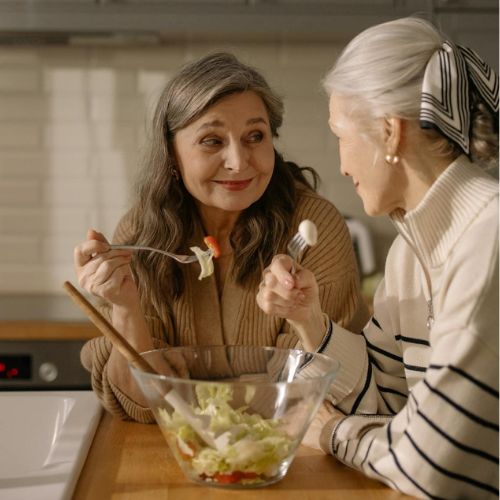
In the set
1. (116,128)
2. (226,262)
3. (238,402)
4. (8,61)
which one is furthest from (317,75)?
(238,402)

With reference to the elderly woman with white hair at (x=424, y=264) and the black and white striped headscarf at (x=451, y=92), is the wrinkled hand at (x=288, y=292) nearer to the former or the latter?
the elderly woman with white hair at (x=424, y=264)

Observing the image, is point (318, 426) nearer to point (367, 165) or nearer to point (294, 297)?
point (294, 297)

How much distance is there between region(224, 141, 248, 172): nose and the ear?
0.59m

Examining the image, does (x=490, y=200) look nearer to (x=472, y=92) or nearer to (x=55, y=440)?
(x=472, y=92)

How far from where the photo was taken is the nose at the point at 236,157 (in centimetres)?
209

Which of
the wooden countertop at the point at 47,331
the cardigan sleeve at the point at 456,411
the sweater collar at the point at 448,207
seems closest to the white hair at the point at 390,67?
the sweater collar at the point at 448,207

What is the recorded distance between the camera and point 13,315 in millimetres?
3387

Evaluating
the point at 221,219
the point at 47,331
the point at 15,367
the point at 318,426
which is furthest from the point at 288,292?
the point at 15,367

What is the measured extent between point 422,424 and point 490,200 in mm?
345

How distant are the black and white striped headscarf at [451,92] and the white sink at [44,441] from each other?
2.49 ft

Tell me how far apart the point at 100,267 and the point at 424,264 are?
2.10 ft

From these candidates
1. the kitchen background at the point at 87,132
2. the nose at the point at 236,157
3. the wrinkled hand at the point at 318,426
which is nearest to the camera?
the wrinkled hand at the point at 318,426

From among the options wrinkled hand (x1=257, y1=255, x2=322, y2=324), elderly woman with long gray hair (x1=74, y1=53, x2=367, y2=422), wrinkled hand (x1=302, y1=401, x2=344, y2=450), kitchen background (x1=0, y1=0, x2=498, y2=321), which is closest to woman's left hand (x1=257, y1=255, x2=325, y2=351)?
wrinkled hand (x1=257, y1=255, x2=322, y2=324)

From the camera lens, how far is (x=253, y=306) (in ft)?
7.12
